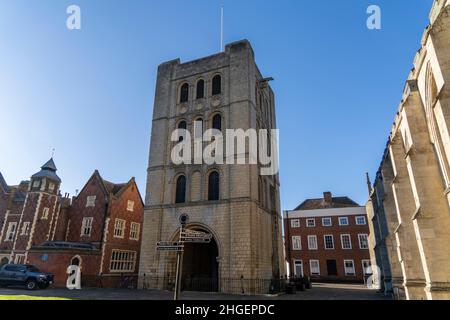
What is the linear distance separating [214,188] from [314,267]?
27.2m

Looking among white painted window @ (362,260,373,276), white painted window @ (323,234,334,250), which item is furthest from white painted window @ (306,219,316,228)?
white painted window @ (362,260,373,276)

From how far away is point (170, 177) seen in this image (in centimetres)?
2434

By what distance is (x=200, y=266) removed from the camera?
81.8 feet

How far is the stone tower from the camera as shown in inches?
811

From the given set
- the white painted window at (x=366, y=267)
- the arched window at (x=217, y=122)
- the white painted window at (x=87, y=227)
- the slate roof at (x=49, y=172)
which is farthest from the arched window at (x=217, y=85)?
the white painted window at (x=366, y=267)

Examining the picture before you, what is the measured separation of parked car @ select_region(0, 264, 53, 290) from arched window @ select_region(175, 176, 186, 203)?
11.1 m

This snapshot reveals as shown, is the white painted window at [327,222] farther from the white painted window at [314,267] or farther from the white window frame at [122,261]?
the white window frame at [122,261]

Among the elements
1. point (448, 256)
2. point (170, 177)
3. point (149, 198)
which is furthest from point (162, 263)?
point (448, 256)

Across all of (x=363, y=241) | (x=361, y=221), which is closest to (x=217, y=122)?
(x=361, y=221)

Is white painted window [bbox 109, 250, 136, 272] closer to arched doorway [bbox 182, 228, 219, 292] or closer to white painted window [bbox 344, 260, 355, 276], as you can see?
arched doorway [bbox 182, 228, 219, 292]

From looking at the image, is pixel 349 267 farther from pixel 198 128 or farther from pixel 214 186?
pixel 198 128

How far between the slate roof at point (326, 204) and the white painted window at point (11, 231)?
4123cm
